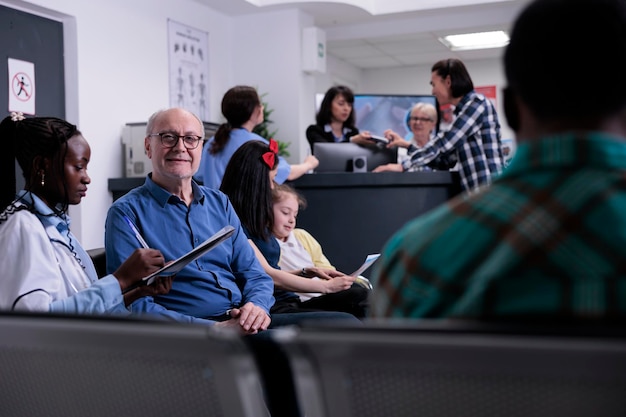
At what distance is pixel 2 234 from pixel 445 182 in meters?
3.08

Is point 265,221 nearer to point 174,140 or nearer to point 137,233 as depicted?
point 174,140

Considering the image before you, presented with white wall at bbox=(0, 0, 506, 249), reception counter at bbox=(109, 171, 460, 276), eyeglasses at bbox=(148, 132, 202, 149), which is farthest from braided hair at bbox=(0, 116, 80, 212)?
white wall at bbox=(0, 0, 506, 249)

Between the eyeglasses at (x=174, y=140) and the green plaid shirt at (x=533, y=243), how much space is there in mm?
1686

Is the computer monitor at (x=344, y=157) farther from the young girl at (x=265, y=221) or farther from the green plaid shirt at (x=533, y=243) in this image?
the green plaid shirt at (x=533, y=243)

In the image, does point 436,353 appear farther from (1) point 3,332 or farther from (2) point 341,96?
(2) point 341,96

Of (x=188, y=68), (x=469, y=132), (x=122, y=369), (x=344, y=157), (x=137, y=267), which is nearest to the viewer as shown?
(x=122, y=369)

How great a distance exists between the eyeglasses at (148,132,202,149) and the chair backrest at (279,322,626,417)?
1.76 metres

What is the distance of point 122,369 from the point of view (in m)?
0.76

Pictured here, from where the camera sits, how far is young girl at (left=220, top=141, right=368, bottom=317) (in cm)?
285

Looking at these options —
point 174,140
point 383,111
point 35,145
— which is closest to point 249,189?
point 174,140

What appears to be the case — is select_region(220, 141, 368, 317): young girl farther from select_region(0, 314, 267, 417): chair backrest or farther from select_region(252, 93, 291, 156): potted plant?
select_region(252, 93, 291, 156): potted plant

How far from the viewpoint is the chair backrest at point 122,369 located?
2.29 ft

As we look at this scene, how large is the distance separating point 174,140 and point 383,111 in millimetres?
6724

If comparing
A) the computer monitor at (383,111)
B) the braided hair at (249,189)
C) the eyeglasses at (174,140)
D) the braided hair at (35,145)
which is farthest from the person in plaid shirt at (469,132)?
the computer monitor at (383,111)
